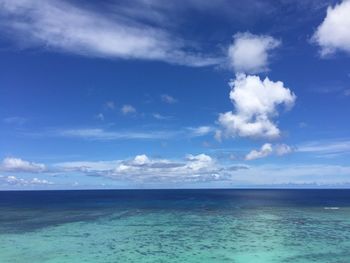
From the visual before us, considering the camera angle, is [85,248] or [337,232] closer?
[85,248]

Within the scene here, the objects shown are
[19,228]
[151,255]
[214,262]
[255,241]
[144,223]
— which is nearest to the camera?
[214,262]

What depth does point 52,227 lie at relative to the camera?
193 feet

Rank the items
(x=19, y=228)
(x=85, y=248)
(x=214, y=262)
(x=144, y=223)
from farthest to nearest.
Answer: (x=144, y=223)
(x=19, y=228)
(x=85, y=248)
(x=214, y=262)

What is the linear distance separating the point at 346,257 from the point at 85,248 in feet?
86.3

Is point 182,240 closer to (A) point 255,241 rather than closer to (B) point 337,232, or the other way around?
(A) point 255,241

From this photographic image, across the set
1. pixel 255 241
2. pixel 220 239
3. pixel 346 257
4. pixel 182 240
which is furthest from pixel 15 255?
pixel 346 257

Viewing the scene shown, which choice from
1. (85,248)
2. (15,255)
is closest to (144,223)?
(85,248)

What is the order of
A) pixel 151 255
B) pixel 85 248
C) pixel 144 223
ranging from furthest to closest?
1. pixel 144 223
2. pixel 85 248
3. pixel 151 255

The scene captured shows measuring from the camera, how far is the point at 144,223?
210 feet

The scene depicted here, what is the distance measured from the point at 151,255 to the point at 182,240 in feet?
27.8

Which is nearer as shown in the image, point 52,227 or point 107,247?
point 107,247

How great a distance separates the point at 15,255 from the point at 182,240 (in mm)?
18346

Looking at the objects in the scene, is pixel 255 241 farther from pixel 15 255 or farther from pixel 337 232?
pixel 15 255

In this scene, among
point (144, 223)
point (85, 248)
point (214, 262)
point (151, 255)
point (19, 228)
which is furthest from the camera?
point (144, 223)
